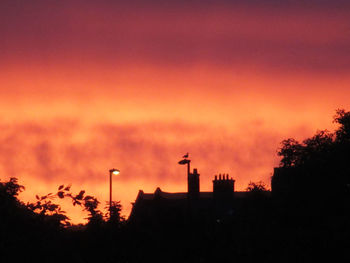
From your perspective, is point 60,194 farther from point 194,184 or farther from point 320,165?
point 194,184

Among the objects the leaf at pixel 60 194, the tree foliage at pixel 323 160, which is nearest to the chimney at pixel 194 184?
the tree foliage at pixel 323 160

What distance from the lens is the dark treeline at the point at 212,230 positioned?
46.9 feet

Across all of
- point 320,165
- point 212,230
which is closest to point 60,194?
point 212,230

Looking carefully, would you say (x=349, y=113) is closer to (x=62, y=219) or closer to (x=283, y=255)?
(x=283, y=255)

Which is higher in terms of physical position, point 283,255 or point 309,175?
point 309,175

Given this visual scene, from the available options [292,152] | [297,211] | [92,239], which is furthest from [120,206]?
[292,152]

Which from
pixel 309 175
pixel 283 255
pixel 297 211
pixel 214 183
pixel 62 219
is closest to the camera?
pixel 62 219

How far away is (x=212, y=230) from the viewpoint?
27.5 m

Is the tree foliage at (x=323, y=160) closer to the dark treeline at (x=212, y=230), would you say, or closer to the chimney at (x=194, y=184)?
the dark treeline at (x=212, y=230)

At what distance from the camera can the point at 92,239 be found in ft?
78.2

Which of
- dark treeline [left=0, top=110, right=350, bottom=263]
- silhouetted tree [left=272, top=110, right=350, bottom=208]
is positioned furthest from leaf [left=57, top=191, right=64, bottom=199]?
silhouetted tree [left=272, top=110, right=350, bottom=208]

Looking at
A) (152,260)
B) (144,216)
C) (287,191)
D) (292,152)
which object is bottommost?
(152,260)

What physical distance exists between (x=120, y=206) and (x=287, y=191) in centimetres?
2558

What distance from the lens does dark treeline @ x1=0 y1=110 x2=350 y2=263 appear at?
46.9 feet
